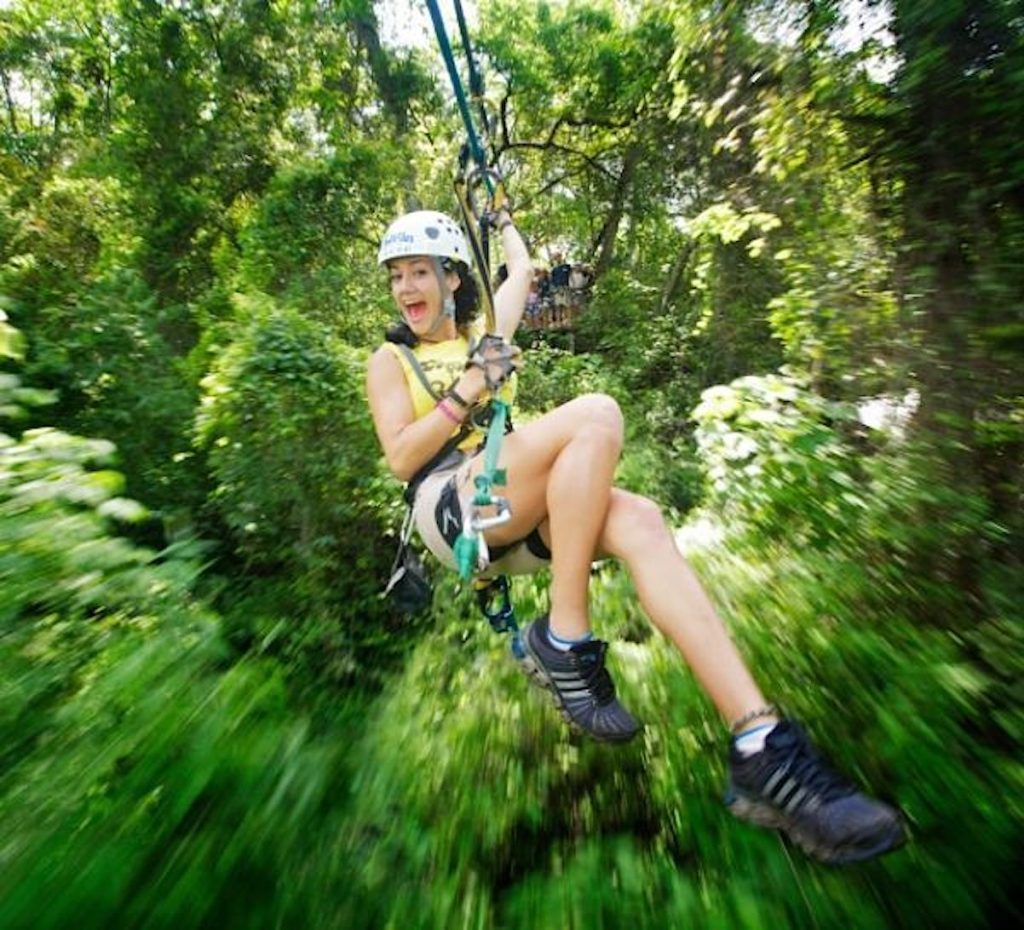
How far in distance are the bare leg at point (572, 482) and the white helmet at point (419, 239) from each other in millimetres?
1083

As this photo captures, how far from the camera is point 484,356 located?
2291 mm

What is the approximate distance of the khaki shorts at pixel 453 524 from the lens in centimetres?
235

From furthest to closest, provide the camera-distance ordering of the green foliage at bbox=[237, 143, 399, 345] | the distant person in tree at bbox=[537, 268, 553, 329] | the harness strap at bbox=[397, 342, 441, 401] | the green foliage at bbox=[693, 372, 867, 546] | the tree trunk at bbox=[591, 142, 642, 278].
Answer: the distant person in tree at bbox=[537, 268, 553, 329]
the tree trunk at bbox=[591, 142, 642, 278]
the green foliage at bbox=[237, 143, 399, 345]
the green foliage at bbox=[693, 372, 867, 546]
the harness strap at bbox=[397, 342, 441, 401]

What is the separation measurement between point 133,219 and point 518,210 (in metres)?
8.12

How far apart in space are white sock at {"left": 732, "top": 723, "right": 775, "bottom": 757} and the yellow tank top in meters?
1.31

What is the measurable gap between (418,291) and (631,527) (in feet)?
4.90

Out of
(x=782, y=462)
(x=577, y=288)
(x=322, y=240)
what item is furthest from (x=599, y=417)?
(x=577, y=288)

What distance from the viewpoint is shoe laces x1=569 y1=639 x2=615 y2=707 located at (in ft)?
6.77

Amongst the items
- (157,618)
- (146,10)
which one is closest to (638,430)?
(157,618)

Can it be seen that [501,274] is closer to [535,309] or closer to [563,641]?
[563,641]

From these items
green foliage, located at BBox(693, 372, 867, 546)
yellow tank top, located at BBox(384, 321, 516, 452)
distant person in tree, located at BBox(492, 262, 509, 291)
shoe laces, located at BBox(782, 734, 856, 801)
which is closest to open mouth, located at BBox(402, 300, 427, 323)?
yellow tank top, located at BBox(384, 321, 516, 452)

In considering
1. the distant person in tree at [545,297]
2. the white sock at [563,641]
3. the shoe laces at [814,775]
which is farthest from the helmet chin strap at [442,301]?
the distant person in tree at [545,297]

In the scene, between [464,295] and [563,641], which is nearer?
[563,641]

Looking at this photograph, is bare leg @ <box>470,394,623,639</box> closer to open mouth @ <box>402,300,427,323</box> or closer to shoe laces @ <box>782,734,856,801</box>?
shoe laces @ <box>782,734,856,801</box>
